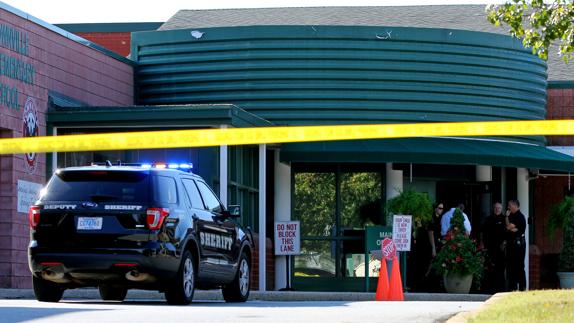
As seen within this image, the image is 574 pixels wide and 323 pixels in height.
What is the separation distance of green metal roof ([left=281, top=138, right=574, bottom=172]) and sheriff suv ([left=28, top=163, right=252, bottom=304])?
33.0 ft

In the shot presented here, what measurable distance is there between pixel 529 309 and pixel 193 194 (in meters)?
5.27

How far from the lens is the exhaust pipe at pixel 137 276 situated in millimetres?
15773

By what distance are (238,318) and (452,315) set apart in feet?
6.97

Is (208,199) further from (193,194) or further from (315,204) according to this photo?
(315,204)

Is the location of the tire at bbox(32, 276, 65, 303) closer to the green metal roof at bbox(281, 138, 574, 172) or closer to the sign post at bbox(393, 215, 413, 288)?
the sign post at bbox(393, 215, 413, 288)

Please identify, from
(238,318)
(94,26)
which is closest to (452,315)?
(238,318)

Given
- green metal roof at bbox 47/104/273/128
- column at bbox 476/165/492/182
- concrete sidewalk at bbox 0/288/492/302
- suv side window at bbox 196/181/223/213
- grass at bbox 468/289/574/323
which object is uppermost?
green metal roof at bbox 47/104/273/128

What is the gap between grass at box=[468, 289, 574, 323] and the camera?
39.7 feet

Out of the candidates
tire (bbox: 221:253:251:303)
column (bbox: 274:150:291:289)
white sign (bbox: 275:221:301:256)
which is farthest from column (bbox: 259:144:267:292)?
tire (bbox: 221:253:251:303)

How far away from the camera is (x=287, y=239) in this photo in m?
26.4

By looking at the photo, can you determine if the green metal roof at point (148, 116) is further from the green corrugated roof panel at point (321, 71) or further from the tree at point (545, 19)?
the tree at point (545, 19)

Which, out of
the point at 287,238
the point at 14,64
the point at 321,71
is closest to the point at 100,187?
the point at 14,64

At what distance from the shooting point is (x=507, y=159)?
27250 millimetres

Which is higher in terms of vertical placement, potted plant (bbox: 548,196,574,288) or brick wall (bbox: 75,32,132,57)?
brick wall (bbox: 75,32,132,57)
